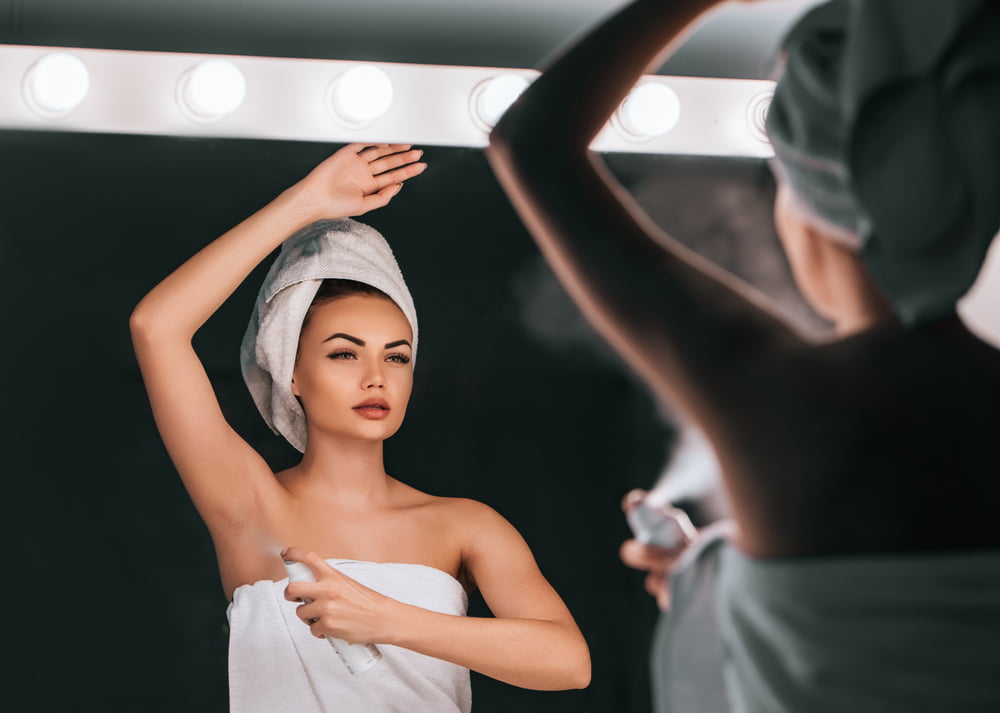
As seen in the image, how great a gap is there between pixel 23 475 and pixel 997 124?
82 cm

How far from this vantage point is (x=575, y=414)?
3.17 feet

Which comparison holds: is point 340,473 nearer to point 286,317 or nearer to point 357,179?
point 286,317

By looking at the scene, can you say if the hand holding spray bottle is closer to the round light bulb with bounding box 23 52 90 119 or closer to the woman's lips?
the woman's lips

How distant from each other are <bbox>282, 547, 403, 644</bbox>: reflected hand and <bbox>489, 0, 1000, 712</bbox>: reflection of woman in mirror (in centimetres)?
41

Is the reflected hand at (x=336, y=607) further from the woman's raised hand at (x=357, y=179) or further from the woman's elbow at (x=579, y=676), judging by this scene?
the woman's raised hand at (x=357, y=179)

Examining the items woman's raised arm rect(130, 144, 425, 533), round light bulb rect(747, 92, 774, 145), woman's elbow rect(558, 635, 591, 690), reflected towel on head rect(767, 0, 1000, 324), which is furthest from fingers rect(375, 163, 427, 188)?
reflected towel on head rect(767, 0, 1000, 324)

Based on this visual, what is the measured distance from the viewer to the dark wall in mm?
871

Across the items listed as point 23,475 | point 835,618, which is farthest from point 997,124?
point 23,475

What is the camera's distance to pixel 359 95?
0.95 meters

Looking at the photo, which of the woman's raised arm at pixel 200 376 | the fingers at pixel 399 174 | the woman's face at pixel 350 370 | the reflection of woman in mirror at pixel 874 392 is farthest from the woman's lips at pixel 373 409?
the reflection of woman in mirror at pixel 874 392

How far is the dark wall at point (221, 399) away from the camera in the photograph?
2.86ft

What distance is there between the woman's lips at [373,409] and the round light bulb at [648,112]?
38cm

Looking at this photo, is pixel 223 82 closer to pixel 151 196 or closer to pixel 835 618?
pixel 151 196

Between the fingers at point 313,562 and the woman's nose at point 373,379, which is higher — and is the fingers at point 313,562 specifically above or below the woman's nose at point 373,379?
below
